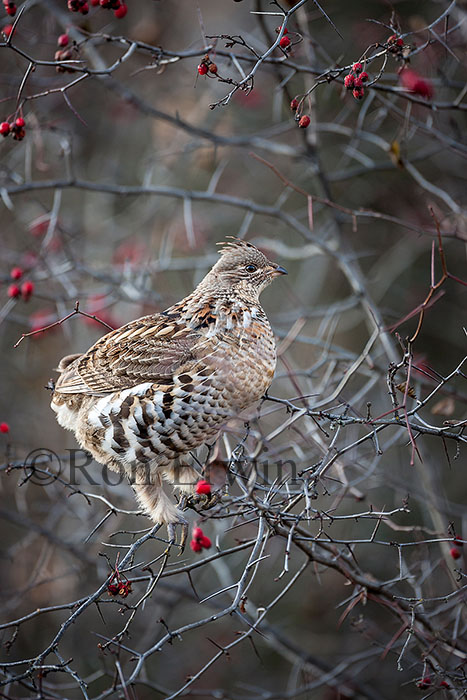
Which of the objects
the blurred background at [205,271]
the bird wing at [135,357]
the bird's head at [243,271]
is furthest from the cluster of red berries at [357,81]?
the blurred background at [205,271]

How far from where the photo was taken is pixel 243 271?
4.07 meters

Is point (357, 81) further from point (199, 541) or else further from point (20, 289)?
point (20, 289)

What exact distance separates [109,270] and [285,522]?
3613mm

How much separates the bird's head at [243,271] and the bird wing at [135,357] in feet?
1.33

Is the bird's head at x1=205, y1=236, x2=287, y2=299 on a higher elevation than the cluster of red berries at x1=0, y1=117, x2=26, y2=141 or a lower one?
lower

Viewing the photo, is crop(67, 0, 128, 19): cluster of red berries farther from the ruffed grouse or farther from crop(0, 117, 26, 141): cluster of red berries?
the ruffed grouse

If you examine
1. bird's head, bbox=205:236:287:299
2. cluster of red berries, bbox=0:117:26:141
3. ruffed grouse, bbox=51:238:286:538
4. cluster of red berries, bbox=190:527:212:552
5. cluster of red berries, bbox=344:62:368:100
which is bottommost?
cluster of red berries, bbox=190:527:212:552

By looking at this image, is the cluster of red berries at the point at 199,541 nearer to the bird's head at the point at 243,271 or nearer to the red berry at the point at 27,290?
the bird's head at the point at 243,271

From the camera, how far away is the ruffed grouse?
3.54m

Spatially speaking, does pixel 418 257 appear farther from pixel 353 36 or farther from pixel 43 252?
pixel 43 252

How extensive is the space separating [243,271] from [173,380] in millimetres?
834

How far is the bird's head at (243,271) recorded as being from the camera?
4.05 meters

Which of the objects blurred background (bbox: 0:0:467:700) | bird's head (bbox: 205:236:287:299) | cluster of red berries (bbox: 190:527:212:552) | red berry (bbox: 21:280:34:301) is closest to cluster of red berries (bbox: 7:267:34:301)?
red berry (bbox: 21:280:34:301)

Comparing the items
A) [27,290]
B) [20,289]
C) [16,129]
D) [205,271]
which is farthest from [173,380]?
[205,271]
